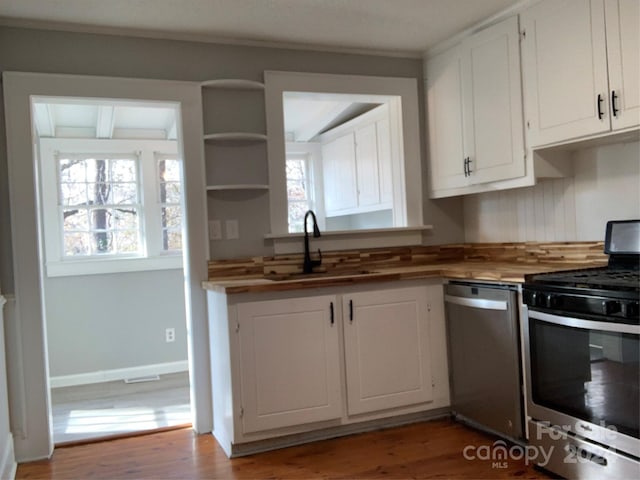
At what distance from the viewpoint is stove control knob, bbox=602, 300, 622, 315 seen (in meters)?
2.01

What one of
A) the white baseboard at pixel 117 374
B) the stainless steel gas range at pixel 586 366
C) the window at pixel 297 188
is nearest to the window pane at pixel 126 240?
the white baseboard at pixel 117 374

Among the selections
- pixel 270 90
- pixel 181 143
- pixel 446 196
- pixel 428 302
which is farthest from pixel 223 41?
pixel 428 302

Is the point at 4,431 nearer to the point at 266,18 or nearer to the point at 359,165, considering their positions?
the point at 266,18

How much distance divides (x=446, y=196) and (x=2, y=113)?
258 centimetres

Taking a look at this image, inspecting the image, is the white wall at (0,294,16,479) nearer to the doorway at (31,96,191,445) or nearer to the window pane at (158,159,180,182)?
the doorway at (31,96,191,445)

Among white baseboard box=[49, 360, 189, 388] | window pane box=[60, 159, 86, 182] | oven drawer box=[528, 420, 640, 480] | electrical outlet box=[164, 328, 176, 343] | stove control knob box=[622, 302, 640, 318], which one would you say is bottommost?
white baseboard box=[49, 360, 189, 388]

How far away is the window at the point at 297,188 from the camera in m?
5.34

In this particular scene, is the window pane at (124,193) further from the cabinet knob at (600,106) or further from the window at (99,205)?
the cabinet knob at (600,106)

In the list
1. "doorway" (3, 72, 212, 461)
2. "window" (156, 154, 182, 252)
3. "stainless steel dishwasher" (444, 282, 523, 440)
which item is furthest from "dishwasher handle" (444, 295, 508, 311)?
"window" (156, 154, 182, 252)

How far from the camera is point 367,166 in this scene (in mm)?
4316

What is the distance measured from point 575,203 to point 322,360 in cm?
160

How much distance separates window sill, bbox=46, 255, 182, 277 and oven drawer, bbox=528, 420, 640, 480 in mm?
3201

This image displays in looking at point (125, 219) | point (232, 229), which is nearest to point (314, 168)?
point (125, 219)

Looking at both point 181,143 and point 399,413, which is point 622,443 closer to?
point 399,413
